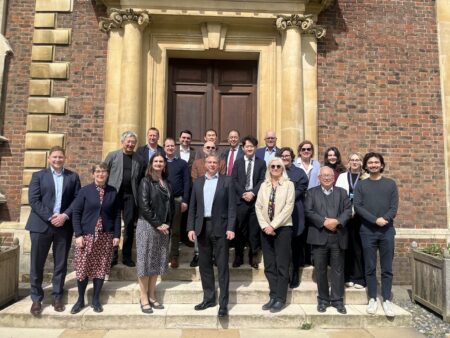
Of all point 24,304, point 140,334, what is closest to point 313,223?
point 140,334

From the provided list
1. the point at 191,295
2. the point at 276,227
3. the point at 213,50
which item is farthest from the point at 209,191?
the point at 213,50

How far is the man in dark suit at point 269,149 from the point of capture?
5746 millimetres

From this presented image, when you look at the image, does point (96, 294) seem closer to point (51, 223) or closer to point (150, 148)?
point (51, 223)

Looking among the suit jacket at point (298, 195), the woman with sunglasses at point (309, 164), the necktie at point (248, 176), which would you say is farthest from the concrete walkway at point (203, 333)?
the woman with sunglasses at point (309, 164)

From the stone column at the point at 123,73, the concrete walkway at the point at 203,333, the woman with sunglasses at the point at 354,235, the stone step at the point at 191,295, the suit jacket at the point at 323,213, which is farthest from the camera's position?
the stone column at the point at 123,73

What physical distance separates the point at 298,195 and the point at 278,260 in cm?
96

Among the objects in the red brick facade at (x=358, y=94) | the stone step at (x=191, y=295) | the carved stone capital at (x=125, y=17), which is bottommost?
the stone step at (x=191, y=295)

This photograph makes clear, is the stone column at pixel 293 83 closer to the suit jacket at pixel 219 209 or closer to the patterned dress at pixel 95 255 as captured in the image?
the suit jacket at pixel 219 209

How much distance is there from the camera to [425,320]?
5.04 m

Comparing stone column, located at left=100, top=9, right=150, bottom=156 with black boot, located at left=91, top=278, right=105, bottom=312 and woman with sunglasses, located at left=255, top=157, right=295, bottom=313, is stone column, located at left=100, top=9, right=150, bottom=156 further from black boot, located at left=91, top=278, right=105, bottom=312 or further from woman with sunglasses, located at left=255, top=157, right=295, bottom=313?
woman with sunglasses, located at left=255, top=157, right=295, bottom=313

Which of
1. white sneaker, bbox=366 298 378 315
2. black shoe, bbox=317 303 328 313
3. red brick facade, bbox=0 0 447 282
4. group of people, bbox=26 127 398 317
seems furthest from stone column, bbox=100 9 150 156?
white sneaker, bbox=366 298 378 315

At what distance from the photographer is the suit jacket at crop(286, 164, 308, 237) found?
196 inches

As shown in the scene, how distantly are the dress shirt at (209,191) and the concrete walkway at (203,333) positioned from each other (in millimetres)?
1362

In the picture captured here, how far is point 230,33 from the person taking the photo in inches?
303
